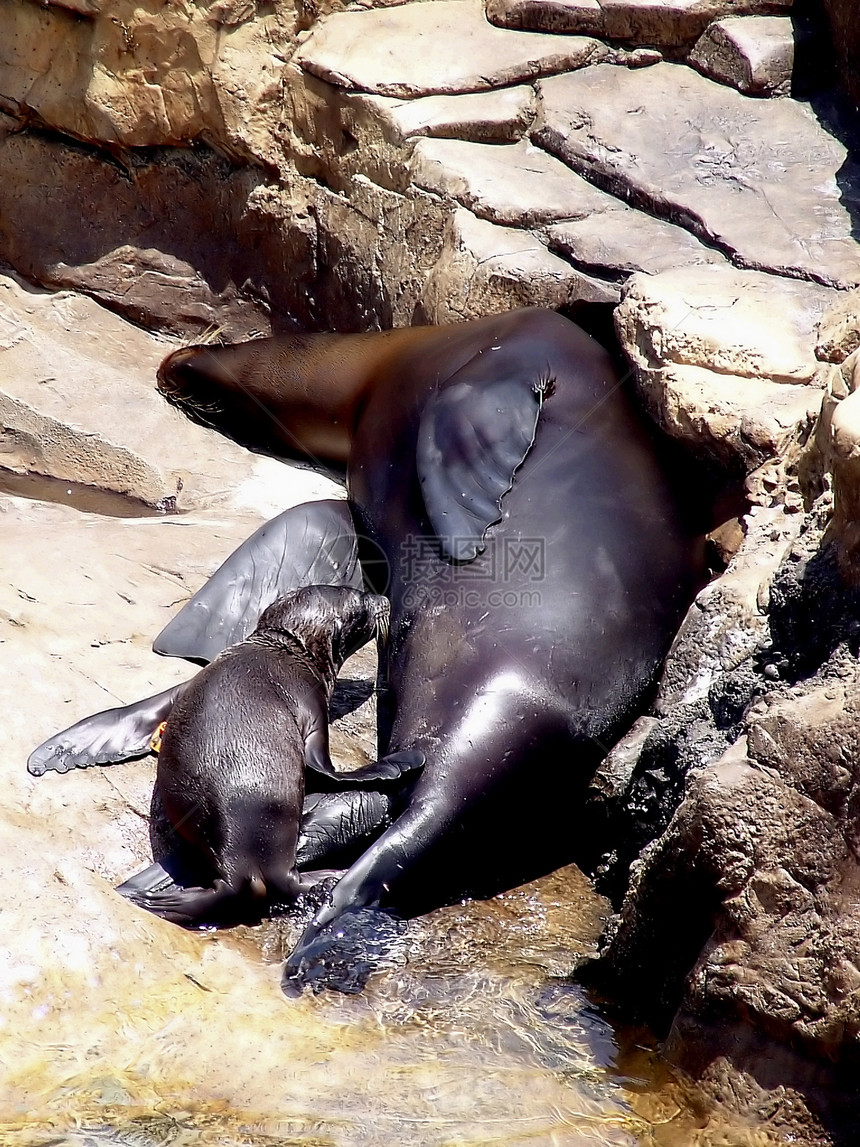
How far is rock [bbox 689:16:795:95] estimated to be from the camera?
555cm

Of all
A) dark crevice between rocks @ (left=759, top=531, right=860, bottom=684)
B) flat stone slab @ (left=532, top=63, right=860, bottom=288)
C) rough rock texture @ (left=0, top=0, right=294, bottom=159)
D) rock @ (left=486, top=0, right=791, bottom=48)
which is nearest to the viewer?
dark crevice between rocks @ (left=759, top=531, right=860, bottom=684)

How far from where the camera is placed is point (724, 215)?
193 inches

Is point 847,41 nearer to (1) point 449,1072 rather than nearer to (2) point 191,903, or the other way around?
(2) point 191,903

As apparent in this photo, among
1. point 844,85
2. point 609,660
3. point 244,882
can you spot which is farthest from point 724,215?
point 244,882

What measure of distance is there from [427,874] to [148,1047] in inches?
41.3

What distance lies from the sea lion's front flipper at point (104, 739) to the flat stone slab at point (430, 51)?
3161 millimetres

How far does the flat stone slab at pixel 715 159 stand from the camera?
15.4 feet

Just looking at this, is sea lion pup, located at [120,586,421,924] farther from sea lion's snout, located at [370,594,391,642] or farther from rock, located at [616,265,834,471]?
rock, located at [616,265,834,471]

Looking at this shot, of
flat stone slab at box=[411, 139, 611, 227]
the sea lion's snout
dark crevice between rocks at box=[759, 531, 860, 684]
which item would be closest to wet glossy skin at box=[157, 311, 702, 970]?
the sea lion's snout

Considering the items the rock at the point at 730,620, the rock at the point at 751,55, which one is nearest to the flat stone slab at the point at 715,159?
the rock at the point at 751,55

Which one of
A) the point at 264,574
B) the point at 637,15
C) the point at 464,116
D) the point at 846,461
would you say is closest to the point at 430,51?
the point at 464,116

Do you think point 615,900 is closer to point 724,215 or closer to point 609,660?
point 609,660

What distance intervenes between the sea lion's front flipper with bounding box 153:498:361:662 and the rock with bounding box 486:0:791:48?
8.14 ft

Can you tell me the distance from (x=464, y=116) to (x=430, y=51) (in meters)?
0.51
